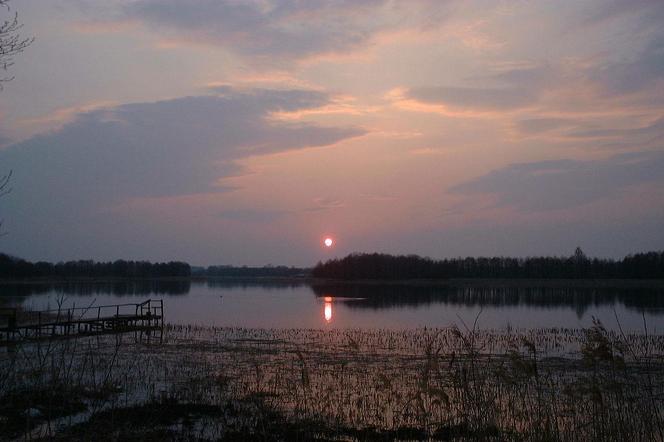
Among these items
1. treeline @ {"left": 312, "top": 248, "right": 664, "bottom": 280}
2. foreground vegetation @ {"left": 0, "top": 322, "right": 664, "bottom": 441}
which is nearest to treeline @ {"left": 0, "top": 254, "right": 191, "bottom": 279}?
treeline @ {"left": 312, "top": 248, "right": 664, "bottom": 280}

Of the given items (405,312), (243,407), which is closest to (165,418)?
(243,407)

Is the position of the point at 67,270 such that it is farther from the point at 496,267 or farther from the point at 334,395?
the point at 334,395

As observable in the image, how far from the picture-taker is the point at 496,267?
168000 mm

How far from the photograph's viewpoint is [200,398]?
48.5 ft

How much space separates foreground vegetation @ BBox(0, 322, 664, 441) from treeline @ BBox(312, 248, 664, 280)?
125 meters

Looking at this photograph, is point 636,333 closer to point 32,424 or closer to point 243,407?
point 243,407

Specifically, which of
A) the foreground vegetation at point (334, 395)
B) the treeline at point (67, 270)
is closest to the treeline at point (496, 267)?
the treeline at point (67, 270)

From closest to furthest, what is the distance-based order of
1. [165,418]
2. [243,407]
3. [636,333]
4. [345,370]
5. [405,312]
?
[165,418]
[243,407]
[345,370]
[636,333]
[405,312]

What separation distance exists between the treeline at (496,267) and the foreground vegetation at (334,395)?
125241 millimetres

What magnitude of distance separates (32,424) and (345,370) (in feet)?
37.5

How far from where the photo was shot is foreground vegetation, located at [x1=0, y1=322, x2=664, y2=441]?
8.80m

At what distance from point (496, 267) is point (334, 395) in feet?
525

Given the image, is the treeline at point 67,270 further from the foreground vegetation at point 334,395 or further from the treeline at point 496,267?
the foreground vegetation at point 334,395

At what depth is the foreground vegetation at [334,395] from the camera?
8804 mm
